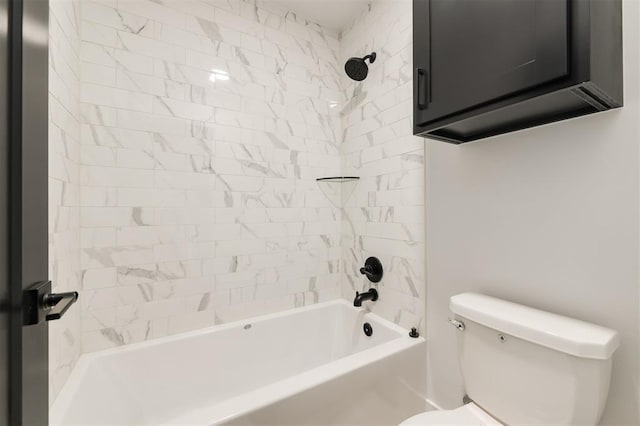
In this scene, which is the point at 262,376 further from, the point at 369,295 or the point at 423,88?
the point at 423,88

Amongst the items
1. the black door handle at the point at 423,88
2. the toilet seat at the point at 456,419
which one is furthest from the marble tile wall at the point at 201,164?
the black door handle at the point at 423,88

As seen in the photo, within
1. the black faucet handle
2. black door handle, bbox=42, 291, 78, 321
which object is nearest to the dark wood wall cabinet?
the black faucet handle

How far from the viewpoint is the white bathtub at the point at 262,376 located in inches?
42.5

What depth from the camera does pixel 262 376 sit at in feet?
5.84

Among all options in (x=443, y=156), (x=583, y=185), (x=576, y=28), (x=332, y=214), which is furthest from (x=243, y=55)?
(x=583, y=185)

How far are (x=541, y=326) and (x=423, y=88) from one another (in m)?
0.93

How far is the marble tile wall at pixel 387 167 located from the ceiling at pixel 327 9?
0.07 meters

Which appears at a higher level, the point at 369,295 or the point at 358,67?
the point at 358,67

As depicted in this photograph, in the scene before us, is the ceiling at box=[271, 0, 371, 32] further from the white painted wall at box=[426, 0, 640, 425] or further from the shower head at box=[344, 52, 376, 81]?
the white painted wall at box=[426, 0, 640, 425]

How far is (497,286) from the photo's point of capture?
1.17 metres

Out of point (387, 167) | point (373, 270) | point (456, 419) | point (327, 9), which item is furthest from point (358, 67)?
point (456, 419)

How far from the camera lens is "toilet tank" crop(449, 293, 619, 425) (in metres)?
0.81

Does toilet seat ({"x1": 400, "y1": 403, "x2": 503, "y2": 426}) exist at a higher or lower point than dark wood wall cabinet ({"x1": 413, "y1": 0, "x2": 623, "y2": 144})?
lower

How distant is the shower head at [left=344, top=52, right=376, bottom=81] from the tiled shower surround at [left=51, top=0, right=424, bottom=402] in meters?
0.07
